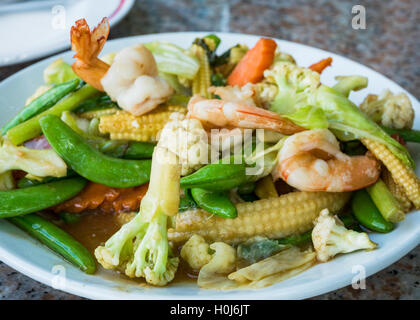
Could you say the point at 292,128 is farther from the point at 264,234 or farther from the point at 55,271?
the point at 55,271

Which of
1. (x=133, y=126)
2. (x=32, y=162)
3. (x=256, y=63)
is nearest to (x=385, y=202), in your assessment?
(x=256, y=63)

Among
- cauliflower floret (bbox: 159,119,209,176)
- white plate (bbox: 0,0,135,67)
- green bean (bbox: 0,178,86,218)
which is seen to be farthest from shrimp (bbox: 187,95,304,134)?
white plate (bbox: 0,0,135,67)

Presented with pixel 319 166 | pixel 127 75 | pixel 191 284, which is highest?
pixel 127 75

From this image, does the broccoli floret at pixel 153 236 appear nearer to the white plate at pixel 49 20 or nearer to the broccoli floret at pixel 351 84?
the broccoli floret at pixel 351 84

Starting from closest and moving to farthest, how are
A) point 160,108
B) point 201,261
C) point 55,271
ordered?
point 55,271 → point 201,261 → point 160,108

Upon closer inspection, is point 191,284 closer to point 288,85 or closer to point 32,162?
point 32,162
